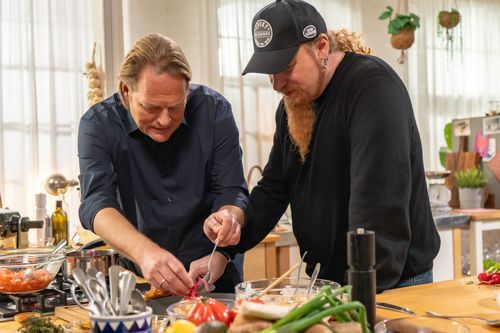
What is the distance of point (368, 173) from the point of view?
1802mm

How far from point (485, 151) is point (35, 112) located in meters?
3.52

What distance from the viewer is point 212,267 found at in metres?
2.08

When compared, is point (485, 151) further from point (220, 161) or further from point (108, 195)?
point (108, 195)

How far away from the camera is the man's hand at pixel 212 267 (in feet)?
6.55

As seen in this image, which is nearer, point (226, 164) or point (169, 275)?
point (169, 275)

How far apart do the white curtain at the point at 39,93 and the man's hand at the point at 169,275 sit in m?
3.03

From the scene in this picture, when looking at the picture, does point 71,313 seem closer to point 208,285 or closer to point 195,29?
point 208,285

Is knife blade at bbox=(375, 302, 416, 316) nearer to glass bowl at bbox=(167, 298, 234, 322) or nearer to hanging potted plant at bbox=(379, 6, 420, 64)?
glass bowl at bbox=(167, 298, 234, 322)

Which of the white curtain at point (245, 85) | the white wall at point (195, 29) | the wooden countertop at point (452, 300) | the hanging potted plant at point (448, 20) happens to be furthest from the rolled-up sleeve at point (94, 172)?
the hanging potted plant at point (448, 20)

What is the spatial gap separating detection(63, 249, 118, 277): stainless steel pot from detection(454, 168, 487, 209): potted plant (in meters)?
3.93

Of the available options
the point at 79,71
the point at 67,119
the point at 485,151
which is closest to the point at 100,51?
the point at 79,71

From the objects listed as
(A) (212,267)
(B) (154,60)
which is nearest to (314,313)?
(A) (212,267)

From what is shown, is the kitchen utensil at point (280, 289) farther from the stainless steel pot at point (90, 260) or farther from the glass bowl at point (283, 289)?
the stainless steel pot at point (90, 260)

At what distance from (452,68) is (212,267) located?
528 centimetres
